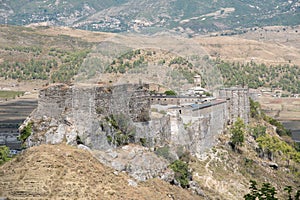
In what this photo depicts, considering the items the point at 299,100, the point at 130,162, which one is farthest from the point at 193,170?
the point at 299,100

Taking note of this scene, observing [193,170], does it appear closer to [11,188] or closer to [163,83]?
[11,188]

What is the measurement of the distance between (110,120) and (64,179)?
860cm

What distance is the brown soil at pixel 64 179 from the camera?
20.2 meters

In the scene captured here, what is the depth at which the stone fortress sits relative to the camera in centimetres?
2759

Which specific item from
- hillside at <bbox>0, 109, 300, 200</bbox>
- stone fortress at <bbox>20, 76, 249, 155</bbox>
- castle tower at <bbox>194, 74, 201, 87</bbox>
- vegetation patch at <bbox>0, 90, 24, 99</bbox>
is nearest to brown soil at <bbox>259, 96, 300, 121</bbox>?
castle tower at <bbox>194, 74, 201, 87</bbox>

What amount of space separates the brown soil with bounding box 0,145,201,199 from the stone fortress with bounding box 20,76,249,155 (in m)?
3.10

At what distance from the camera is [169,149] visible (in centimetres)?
3203

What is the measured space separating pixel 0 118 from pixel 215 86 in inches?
1798

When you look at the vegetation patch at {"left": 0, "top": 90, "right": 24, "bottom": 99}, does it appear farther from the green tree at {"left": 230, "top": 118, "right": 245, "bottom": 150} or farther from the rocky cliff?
the rocky cliff

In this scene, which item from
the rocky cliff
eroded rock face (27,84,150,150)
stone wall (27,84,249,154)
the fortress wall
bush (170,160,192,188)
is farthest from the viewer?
the fortress wall

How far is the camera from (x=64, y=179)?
2102 cm

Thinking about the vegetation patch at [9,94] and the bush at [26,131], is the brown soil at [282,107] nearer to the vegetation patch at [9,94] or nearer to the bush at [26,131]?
the vegetation patch at [9,94]

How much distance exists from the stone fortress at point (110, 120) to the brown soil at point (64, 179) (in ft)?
10.2

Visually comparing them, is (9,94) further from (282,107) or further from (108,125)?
(108,125)
